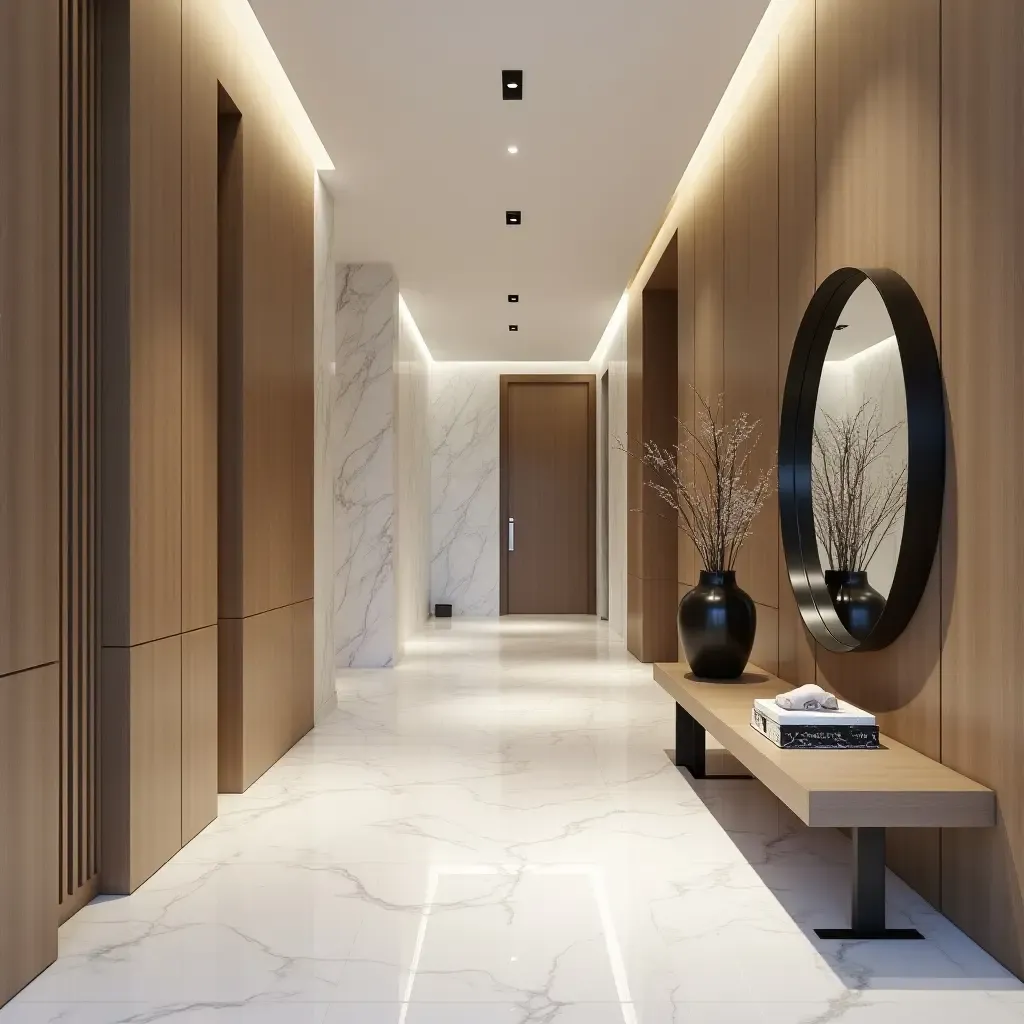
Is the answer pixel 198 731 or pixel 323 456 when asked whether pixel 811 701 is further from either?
pixel 323 456

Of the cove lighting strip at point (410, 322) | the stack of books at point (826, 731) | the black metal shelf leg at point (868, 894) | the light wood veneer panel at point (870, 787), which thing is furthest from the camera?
the cove lighting strip at point (410, 322)

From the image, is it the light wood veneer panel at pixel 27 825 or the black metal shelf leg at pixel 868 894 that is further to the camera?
the black metal shelf leg at pixel 868 894

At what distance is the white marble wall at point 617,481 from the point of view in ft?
28.9

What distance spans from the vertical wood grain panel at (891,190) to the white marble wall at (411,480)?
469 cm

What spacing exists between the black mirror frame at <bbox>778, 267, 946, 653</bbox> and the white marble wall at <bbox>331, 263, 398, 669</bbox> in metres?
4.15

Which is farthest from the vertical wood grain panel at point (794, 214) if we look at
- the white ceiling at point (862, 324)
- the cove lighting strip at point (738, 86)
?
the white ceiling at point (862, 324)

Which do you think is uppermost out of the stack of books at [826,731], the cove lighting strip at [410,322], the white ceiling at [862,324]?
the cove lighting strip at [410,322]

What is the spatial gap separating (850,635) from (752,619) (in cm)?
65

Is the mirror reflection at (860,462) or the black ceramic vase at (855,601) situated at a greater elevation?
the mirror reflection at (860,462)

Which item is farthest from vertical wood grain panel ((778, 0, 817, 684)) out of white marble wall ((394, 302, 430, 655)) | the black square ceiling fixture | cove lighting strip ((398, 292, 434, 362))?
cove lighting strip ((398, 292, 434, 362))

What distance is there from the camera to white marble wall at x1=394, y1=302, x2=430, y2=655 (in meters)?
8.09

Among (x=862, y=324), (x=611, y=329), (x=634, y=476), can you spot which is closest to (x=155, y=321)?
(x=862, y=324)

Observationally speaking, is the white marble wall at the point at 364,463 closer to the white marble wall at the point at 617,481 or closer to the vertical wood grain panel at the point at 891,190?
the white marble wall at the point at 617,481

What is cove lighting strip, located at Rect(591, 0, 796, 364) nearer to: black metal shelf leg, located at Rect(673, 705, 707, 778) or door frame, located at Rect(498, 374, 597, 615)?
black metal shelf leg, located at Rect(673, 705, 707, 778)
